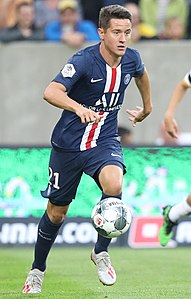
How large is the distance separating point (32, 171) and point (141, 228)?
5.37 ft

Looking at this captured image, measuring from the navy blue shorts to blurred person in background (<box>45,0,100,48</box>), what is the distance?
693 cm

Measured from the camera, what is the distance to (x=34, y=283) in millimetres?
8398

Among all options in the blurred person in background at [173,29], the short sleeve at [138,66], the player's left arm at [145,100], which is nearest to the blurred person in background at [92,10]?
the blurred person in background at [173,29]

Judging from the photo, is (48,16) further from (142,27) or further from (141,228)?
(141,228)

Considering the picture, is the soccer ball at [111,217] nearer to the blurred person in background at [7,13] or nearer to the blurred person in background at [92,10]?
the blurred person in background at [7,13]

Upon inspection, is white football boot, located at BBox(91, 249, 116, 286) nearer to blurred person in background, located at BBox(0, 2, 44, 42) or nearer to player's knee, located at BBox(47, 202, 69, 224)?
player's knee, located at BBox(47, 202, 69, 224)

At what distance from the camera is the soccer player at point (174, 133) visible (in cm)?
908

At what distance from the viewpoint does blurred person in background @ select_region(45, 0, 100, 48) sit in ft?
49.2

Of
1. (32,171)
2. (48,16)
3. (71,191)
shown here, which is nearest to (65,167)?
(71,191)

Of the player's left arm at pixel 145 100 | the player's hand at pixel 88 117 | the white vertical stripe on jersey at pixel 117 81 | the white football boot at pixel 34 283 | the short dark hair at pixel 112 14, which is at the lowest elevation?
the white football boot at pixel 34 283

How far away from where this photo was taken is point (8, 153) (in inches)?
507

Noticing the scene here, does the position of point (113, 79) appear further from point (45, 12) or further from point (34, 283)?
point (45, 12)

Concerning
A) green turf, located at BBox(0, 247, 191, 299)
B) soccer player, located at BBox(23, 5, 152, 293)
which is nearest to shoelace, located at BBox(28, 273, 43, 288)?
A: soccer player, located at BBox(23, 5, 152, 293)

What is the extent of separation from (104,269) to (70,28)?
7599mm
